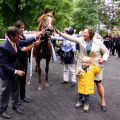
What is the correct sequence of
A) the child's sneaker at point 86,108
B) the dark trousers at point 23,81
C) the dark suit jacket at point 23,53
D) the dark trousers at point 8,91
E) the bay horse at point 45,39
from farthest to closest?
the bay horse at point 45,39
the dark trousers at point 23,81
the child's sneaker at point 86,108
the dark suit jacket at point 23,53
the dark trousers at point 8,91

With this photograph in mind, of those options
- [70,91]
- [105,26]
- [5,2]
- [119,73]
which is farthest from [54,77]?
[105,26]

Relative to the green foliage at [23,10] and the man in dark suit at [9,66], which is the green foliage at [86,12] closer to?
the green foliage at [23,10]

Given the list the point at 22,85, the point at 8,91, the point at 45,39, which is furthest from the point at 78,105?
the point at 45,39

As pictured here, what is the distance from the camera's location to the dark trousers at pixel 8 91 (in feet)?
25.3

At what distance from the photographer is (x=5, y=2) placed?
24016mm

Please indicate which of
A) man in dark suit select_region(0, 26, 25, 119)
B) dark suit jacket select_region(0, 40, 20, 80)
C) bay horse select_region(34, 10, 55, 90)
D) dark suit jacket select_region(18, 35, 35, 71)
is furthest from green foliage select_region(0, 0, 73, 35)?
dark suit jacket select_region(0, 40, 20, 80)

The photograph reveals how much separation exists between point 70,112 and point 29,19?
17531 millimetres

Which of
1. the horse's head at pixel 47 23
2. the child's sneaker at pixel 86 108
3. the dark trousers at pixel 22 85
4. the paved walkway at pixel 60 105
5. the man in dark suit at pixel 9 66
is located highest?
the horse's head at pixel 47 23

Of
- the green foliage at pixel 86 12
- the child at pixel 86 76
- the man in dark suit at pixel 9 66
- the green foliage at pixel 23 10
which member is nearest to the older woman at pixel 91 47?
the child at pixel 86 76

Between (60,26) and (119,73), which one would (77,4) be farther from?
(119,73)

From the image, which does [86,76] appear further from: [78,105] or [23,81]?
[23,81]

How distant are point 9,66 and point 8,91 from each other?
1.92 ft

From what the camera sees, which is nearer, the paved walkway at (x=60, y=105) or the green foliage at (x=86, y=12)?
the paved walkway at (x=60, y=105)

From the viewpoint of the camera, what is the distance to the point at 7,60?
24.9ft
